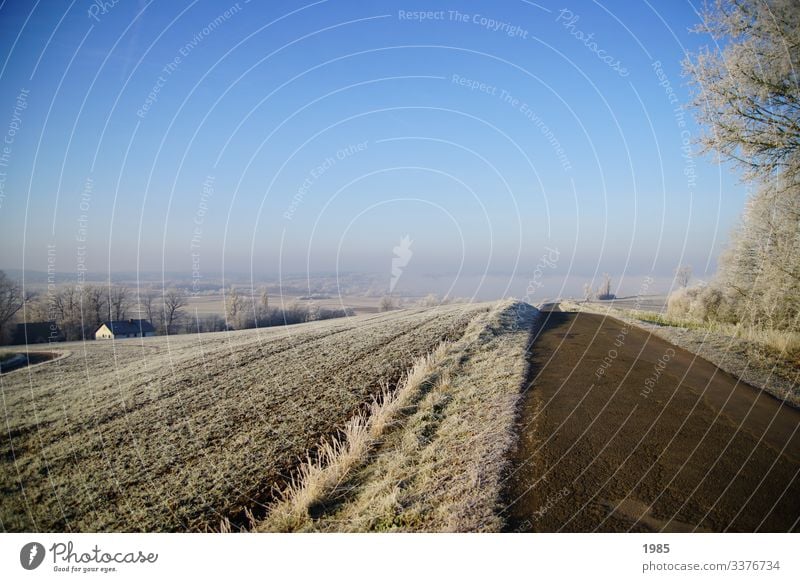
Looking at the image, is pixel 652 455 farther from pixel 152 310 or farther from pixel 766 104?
pixel 152 310

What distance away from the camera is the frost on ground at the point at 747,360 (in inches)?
294

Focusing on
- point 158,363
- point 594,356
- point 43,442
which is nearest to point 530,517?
point 594,356

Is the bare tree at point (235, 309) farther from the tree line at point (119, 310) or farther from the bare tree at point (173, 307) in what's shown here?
the bare tree at point (173, 307)

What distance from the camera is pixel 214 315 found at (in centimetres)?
2194

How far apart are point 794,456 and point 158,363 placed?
14.8 meters

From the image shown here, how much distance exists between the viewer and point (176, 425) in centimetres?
773

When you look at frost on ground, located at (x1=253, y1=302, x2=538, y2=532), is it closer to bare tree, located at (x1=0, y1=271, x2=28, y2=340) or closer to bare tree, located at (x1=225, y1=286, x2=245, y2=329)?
bare tree, located at (x1=0, y1=271, x2=28, y2=340)
